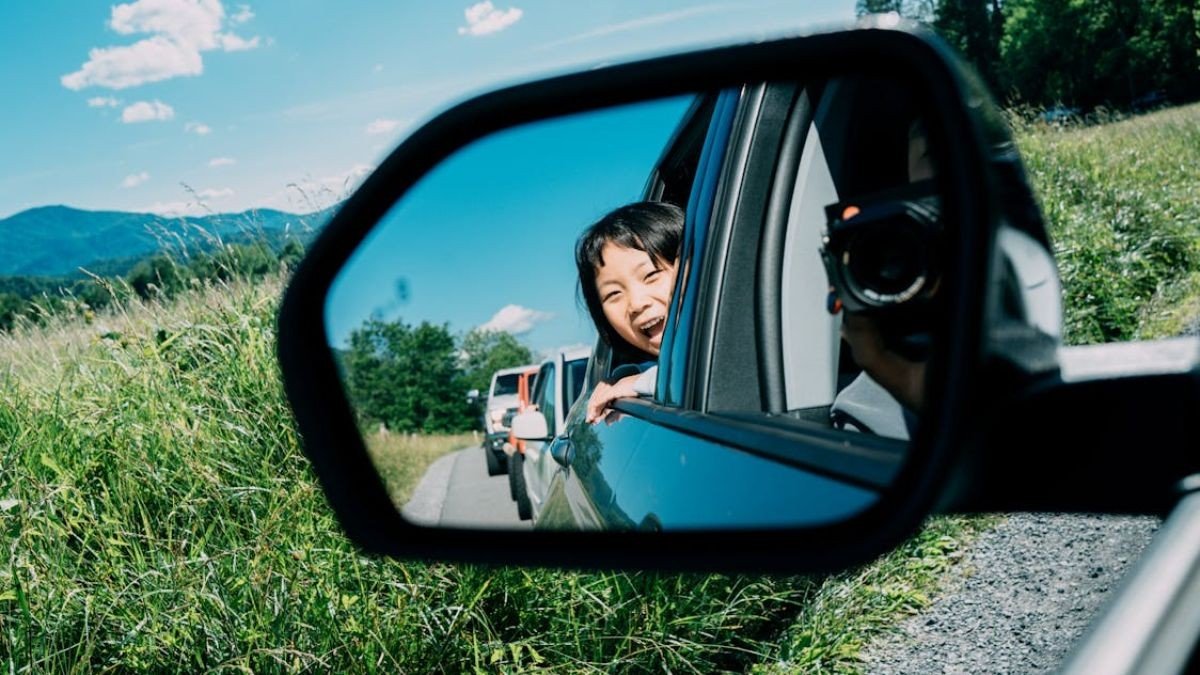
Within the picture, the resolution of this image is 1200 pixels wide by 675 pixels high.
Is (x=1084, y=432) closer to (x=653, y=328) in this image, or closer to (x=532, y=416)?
(x=653, y=328)

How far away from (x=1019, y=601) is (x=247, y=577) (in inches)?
118

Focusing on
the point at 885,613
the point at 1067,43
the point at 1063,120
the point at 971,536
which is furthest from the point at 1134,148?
the point at 1067,43

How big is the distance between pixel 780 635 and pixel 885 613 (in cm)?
52

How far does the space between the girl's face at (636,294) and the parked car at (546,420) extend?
0.35 ft

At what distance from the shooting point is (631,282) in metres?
2.10

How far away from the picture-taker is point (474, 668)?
3570 mm

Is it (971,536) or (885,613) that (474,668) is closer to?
(885,613)

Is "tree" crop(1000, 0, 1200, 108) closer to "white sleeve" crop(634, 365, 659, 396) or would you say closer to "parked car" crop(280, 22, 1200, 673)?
"white sleeve" crop(634, 365, 659, 396)

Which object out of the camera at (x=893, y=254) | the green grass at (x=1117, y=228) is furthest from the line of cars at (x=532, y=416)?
the green grass at (x=1117, y=228)

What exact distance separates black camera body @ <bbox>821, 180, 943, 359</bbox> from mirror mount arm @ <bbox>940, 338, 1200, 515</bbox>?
0.15 metres

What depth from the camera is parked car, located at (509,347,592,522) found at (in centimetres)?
217

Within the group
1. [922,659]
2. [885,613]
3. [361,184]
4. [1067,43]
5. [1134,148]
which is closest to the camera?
[361,184]

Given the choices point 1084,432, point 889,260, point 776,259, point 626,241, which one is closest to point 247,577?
point 626,241

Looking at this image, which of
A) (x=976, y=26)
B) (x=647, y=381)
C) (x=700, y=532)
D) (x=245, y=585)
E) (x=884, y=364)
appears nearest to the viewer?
(x=884, y=364)
